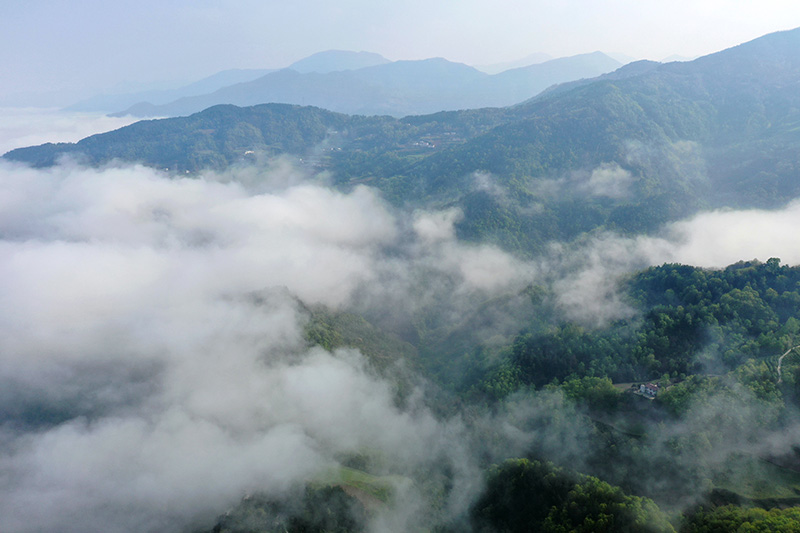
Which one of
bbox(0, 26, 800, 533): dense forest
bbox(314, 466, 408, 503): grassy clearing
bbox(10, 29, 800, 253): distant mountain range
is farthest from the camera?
bbox(10, 29, 800, 253): distant mountain range

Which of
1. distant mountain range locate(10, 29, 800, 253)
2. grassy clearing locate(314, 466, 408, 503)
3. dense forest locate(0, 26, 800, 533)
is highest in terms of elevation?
distant mountain range locate(10, 29, 800, 253)

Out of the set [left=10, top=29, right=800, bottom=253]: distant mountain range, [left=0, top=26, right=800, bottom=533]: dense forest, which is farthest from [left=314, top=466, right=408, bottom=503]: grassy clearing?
[left=10, top=29, right=800, bottom=253]: distant mountain range

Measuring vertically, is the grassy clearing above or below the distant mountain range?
below

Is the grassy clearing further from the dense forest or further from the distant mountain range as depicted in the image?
the distant mountain range

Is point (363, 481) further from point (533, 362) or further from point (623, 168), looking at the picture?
point (623, 168)

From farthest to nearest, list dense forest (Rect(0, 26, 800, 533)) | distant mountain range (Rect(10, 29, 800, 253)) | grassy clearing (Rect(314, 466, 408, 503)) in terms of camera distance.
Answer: distant mountain range (Rect(10, 29, 800, 253)) < grassy clearing (Rect(314, 466, 408, 503)) < dense forest (Rect(0, 26, 800, 533))

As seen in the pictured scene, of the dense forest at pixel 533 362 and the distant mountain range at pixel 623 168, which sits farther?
the distant mountain range at pixel 623 168

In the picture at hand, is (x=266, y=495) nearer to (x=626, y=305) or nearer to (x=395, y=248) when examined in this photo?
(x=626, y=305)

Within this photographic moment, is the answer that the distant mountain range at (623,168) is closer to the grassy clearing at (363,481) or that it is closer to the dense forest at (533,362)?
the dense forest at (533,362)

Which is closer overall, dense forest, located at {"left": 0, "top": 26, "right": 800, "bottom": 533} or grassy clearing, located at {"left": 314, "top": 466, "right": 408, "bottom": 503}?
dense forest, located at {"left": 0, "top": 26, "right": 800, "bottom": 533}

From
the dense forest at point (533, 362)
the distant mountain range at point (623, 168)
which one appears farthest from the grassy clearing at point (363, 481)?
the distant mountain range at point (623, 168)

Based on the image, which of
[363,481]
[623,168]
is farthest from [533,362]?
[623,168]

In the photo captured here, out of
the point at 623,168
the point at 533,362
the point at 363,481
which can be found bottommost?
the point at 363,481
